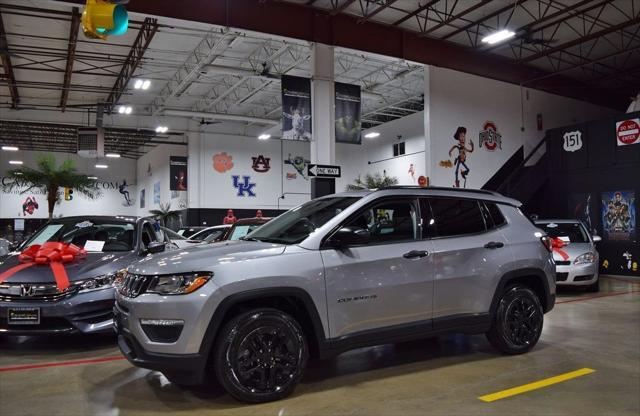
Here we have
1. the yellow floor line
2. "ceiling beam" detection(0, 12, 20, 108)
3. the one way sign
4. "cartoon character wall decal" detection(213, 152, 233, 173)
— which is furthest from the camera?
"cartoon character wall decal" detection(213, 152, 233, 173)

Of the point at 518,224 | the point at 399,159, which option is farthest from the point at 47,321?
the point at 399,159

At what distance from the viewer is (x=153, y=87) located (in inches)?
821

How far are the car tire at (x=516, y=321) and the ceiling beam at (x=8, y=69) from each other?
49.9ft

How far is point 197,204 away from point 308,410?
2294 cm

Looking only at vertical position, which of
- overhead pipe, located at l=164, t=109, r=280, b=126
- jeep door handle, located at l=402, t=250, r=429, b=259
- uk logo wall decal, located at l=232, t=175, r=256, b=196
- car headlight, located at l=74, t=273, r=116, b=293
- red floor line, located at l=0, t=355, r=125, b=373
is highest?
overhead pipe, located at l=164, t=109, r=280, b=126

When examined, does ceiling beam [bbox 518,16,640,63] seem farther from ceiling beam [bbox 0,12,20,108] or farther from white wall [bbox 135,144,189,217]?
white wall [bbox 135,144,189,217]

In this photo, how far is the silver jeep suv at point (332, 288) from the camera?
140 inches

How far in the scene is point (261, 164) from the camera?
2752 centimetres

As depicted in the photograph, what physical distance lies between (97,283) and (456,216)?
12.1ft

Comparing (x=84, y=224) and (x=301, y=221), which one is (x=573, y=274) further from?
(x=84, y=224)

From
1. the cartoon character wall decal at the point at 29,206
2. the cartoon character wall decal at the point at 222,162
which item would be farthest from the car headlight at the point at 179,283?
the cartoon character wall decal at the point at 29,206

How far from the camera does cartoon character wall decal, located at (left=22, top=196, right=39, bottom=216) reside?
3416 cm

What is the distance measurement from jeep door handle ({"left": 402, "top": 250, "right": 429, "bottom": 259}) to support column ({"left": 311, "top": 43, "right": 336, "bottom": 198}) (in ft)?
29.5

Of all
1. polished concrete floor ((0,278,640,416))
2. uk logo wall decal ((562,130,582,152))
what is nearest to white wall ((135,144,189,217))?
uk logo wall decal ((562,130,582,152))
